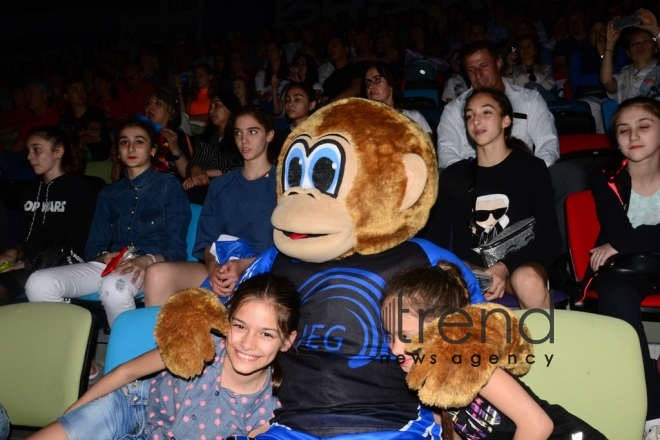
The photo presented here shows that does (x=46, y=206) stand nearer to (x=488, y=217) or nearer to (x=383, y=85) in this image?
(x=383, y=85)

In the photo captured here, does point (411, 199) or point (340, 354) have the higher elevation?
point (411, 199)

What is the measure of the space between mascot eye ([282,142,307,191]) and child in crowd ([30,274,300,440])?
9.9 inches

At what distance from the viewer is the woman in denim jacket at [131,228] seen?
2.79 m

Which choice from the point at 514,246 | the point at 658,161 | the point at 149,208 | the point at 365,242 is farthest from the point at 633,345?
the point at 149,208

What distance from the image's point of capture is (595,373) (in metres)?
1.67

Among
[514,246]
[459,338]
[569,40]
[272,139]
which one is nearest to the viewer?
[459,338]

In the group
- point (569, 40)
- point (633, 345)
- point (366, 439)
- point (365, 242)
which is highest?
point (569, 40)

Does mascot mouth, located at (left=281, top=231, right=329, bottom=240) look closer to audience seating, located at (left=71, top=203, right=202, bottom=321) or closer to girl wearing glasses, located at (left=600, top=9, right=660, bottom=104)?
audience seating, located at (left=71, top=203, right=202, bottom=321)

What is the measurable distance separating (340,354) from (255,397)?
285 millimetres

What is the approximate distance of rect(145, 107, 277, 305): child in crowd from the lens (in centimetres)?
255

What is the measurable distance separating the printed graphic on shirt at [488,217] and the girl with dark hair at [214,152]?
1363mm

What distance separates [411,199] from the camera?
1.67 meters

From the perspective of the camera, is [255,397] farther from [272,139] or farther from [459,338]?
[272,139]

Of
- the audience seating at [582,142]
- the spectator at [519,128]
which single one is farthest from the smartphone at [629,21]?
the spectator at [519,128]
